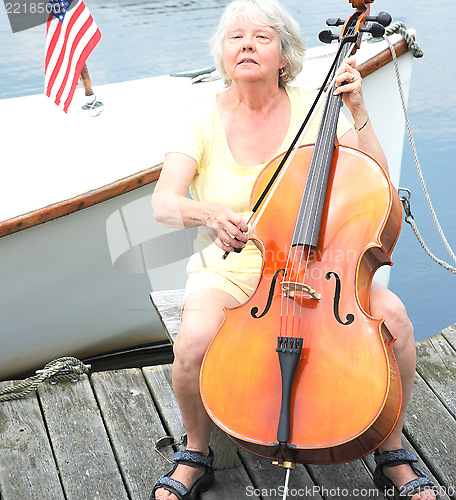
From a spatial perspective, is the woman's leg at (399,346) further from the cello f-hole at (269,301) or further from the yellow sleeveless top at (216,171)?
the yellow sleeveless top at (216,171)

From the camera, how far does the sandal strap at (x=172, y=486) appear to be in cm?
142

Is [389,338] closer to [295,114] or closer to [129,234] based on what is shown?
[295,114]

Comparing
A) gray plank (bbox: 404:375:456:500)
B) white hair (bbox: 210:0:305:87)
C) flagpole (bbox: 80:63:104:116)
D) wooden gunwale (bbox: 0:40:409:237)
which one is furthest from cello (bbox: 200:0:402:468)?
flagpole (bbox: 80:63:104:116)

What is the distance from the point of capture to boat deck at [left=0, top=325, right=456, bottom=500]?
1485 millimetres

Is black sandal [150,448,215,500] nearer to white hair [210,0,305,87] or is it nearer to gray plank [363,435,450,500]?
gray plank [363,435,450,500]

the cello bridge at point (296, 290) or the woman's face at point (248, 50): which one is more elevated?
the woman's face at point (248, 50)

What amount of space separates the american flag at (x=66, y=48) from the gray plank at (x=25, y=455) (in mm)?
1228

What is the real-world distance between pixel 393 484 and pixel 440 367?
526 mm

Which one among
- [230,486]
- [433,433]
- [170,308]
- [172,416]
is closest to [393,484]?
[433,433]

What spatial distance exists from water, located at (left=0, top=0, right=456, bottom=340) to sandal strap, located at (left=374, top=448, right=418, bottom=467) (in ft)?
6.74

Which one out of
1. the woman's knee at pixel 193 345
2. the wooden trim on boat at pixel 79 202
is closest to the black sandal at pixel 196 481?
the woman's knee at pixel 193 345

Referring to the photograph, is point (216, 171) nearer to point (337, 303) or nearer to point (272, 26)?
point (272, 26)

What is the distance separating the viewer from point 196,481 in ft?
4.77

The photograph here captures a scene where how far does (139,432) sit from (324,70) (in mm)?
1789
